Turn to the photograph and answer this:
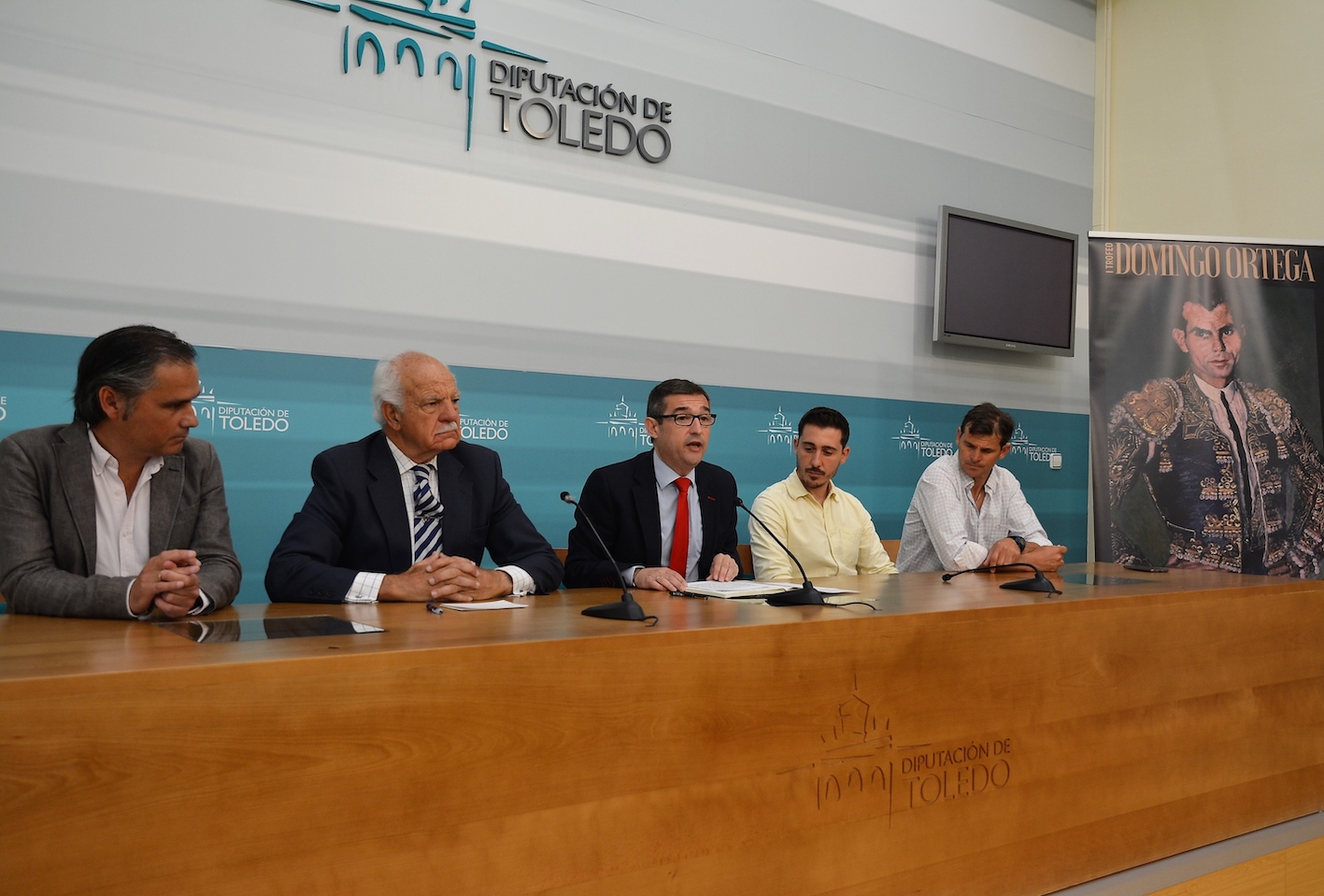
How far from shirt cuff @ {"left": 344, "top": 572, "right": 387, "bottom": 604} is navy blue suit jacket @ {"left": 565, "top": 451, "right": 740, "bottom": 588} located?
832 mm

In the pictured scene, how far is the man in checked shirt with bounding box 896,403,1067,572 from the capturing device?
11.1 ft

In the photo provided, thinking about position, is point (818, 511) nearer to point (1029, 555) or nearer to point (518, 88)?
point (1029, 555)

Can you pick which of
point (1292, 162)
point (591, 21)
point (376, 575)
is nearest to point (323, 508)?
point (376, 575)

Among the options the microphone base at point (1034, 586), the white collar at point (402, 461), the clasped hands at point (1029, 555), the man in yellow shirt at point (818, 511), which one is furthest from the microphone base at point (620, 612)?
the clasped hands at point (1029, 555)

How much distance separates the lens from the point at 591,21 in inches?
151

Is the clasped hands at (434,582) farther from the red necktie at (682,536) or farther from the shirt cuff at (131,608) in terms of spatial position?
the red necktie at (682,536)

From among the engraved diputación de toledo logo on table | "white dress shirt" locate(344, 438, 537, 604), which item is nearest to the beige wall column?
the engraved diputación de toledo logo on table

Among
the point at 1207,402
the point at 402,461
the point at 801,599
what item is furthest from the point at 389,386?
the point at 1207,402

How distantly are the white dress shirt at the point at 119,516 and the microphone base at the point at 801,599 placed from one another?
1.28 meters

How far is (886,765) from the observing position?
1754mm

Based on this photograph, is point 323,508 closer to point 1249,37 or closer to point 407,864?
point 407,864

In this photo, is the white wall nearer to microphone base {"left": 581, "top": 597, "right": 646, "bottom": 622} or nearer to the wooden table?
the wooden table

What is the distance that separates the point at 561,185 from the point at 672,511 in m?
1.46

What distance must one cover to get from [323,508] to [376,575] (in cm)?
35
